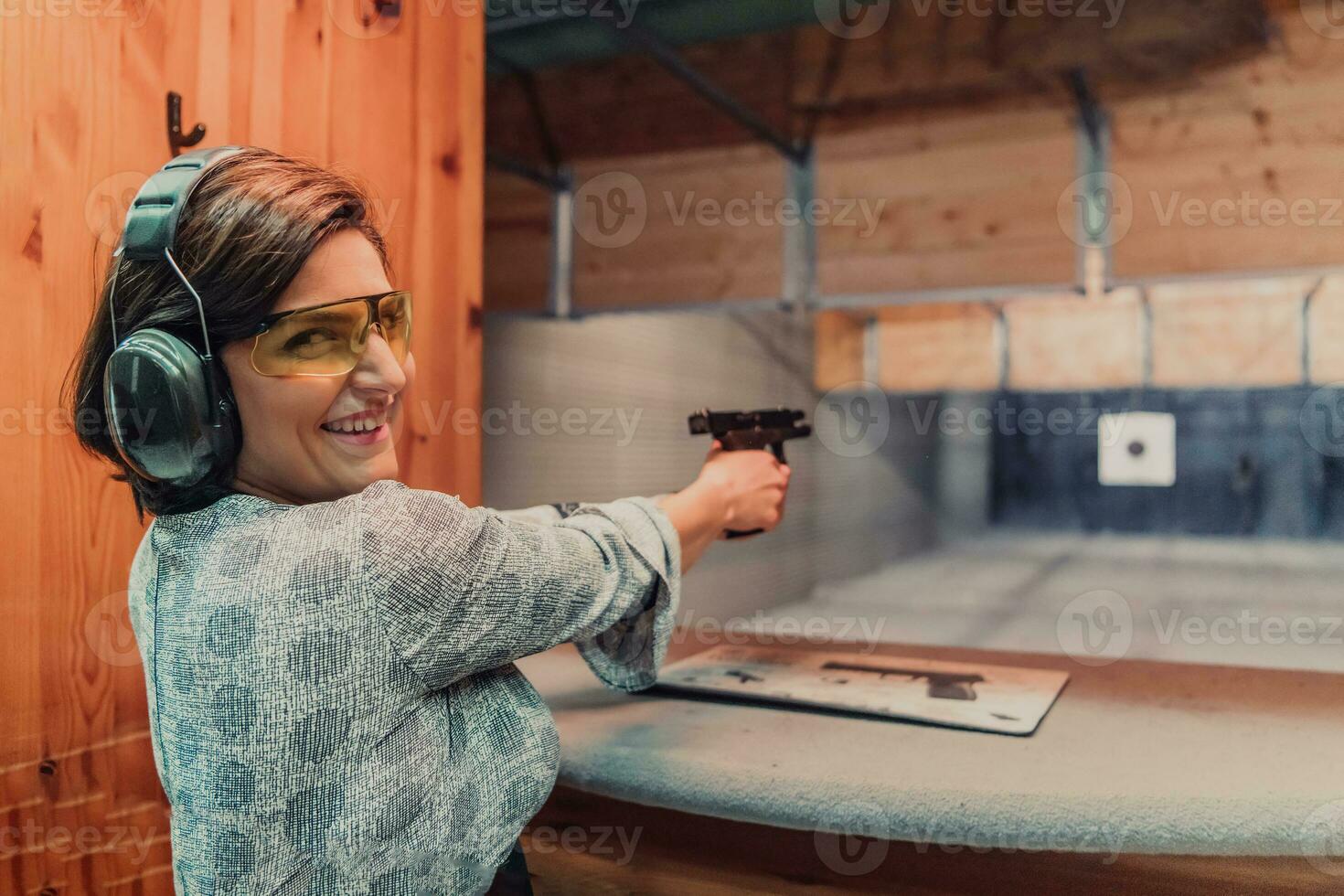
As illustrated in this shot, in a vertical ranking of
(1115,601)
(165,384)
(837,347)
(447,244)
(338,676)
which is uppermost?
(837,347)

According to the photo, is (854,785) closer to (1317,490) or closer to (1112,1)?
(1112,1)

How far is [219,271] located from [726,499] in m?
0.57

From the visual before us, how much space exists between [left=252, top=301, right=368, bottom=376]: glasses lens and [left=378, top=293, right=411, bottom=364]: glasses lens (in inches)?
1.1

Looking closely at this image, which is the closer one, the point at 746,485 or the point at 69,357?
the point at 69,357

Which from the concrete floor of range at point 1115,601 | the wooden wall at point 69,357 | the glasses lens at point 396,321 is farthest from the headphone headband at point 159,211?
the concrete floor of range at point 1115,601

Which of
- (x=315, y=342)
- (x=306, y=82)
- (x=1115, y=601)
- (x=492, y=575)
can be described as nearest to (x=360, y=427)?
(x=315, y=342)

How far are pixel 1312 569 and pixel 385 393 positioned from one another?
5.06 m

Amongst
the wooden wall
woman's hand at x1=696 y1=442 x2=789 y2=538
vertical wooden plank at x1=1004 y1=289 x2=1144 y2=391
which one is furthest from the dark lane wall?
the wooden wall

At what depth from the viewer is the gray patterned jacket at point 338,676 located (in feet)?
2.21

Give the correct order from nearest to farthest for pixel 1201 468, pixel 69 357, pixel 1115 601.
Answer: pixel 69 357 < pixel 1115 601 < pixel 1201 468

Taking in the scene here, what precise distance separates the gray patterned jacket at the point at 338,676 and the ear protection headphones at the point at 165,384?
6 cm

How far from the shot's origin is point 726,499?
104cm

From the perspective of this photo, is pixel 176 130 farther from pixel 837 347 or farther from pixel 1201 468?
pixel 1201 468

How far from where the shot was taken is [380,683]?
2.29 feet
